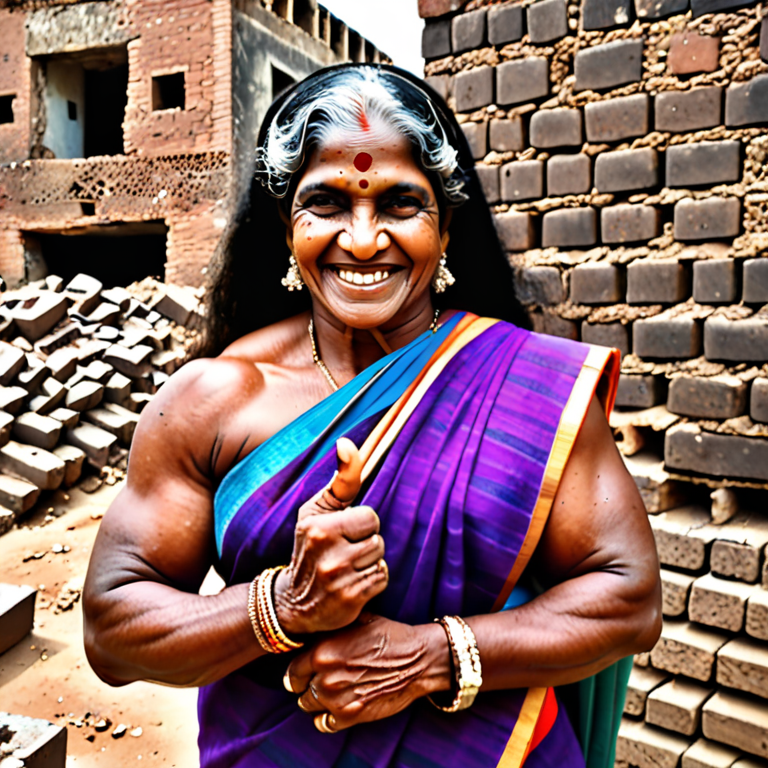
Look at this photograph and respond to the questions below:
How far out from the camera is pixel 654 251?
2775 millimetres

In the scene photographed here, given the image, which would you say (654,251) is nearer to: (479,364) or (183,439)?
(479,364)

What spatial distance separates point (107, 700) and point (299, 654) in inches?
125

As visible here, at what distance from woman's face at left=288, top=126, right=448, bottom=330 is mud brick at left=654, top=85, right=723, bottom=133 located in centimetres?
166

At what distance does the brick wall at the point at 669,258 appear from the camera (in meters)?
2.57

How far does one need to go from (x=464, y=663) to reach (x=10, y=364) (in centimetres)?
713

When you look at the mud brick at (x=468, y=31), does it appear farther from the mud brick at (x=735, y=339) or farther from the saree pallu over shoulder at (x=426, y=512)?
the saree pallu over shoulder at (x=426, y=512)

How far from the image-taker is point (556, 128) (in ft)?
9.55

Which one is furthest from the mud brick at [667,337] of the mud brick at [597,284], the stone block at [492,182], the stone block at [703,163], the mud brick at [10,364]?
the mud brick at [10,364]

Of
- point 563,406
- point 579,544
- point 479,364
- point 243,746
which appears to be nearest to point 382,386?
point 479,364

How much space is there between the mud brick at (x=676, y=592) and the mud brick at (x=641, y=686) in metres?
0.27

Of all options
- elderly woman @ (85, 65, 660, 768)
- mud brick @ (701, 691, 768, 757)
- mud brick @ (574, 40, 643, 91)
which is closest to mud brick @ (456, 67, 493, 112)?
mud brick @ (574, 40, 643, 91)

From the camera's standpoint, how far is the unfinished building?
1112 centimetres

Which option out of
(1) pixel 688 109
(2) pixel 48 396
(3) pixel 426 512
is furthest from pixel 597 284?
(2) pixel 48 396

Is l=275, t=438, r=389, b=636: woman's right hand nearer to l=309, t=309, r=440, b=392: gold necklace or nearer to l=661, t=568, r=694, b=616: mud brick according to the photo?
l=309, t=309, r=440, b=392: gold necklace
